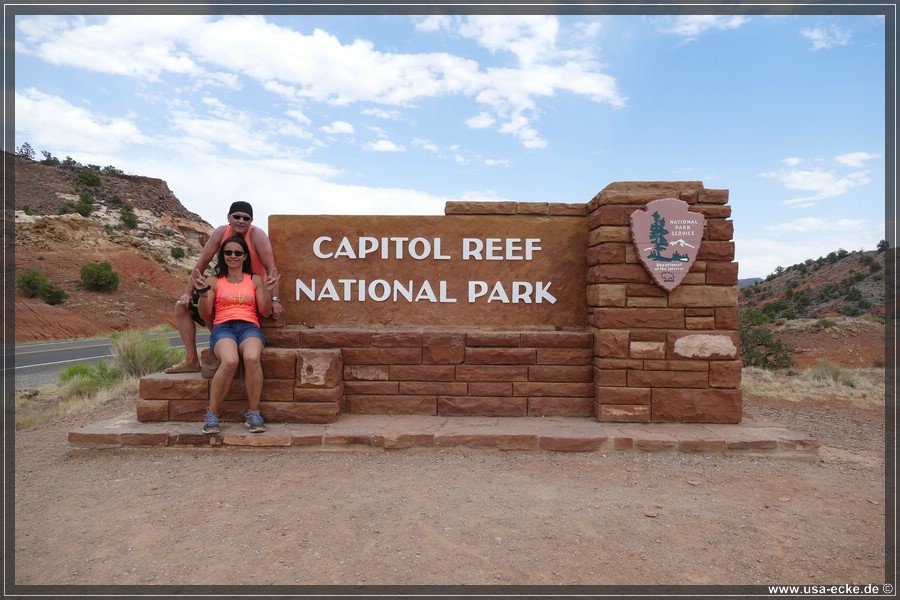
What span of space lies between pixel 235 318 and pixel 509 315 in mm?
2852

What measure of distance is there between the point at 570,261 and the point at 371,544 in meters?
3.72

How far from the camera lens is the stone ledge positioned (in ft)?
15.3

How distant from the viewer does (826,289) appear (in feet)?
104

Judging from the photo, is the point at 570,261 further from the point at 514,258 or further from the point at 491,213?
the point at 491,213

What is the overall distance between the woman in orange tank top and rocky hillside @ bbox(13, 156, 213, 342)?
74.7 feet

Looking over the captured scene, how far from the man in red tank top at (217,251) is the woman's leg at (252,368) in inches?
20.6

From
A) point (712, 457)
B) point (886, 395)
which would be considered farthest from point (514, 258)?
point (886, 395)

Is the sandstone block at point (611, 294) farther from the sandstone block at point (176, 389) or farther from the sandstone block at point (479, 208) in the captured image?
the sandstone block at point (176, 389)

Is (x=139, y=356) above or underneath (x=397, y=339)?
underneath

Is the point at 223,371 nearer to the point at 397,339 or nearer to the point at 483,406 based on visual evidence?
the point at 397,339

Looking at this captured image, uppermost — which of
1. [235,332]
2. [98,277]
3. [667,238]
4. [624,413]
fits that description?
[98,277]

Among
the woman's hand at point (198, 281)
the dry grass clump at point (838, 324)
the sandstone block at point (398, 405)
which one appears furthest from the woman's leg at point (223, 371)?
the dry grass clump at point (838, 324)

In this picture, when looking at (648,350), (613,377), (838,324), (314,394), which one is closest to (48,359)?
(314,394)

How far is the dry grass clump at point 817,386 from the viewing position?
8.09m
